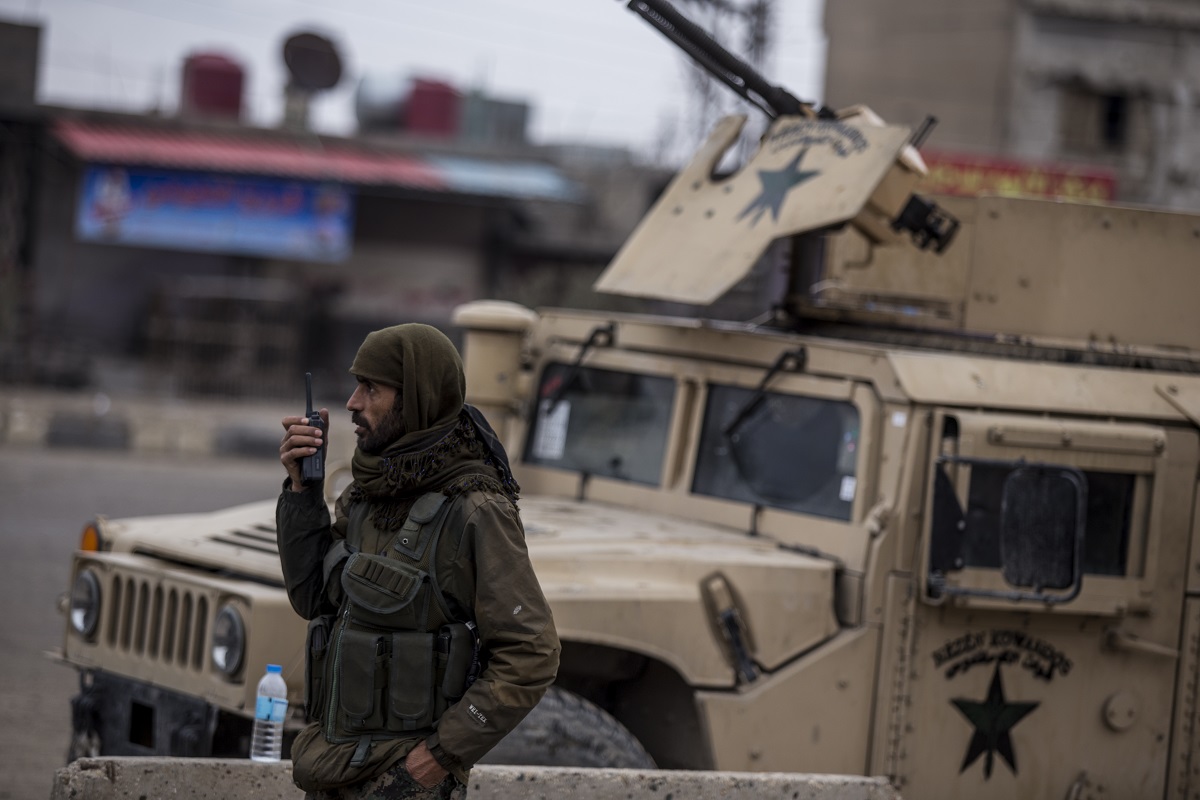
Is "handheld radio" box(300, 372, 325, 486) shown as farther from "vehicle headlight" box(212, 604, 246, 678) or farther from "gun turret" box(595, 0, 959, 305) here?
"gun turret" box(595, 0, 959, 305)

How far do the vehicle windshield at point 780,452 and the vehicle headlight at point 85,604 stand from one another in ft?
6.31

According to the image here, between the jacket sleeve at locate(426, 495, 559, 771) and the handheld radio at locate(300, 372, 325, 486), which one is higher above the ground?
the handheld radio at locate(300, 372, 325, 486)

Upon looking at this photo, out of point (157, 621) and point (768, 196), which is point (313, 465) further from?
point (768, 196)

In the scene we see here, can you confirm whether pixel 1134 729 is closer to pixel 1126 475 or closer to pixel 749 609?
pixel 1126 475

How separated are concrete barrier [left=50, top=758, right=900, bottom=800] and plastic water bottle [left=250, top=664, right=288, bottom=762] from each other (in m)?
0.32

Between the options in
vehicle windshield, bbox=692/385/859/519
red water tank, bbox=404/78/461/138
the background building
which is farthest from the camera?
red water tank, bbox=404/78/461/138

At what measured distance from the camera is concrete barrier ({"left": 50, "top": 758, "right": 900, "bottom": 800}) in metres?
3.52

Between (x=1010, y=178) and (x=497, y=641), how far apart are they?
19.5 metres

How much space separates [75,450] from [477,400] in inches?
435

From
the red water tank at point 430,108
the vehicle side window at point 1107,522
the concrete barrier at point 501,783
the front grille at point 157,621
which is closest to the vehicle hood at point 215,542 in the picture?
the front grille at point 157,621

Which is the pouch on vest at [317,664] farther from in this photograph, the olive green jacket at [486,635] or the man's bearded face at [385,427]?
the man's bearded face at [385,427]

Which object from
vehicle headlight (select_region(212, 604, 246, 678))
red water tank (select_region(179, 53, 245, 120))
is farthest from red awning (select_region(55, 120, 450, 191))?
vehicle headlight (select_region(212, 604, 246, 678))

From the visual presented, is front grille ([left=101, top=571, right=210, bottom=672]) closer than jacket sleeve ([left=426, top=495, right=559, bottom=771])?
No

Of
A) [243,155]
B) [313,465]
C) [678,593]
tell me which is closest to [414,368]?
[313,465]
